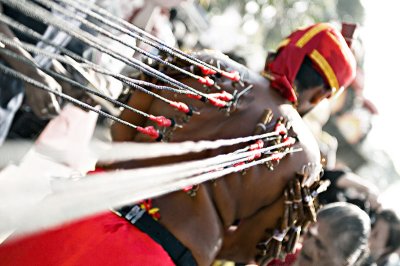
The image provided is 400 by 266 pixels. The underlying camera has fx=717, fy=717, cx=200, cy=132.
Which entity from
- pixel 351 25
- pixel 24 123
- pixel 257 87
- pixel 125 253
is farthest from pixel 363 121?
pixel 125 253

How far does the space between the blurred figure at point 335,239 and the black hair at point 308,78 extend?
0.63 m

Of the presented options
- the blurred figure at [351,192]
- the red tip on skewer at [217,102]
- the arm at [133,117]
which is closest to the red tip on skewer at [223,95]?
the red tip on skewer at [217,102]

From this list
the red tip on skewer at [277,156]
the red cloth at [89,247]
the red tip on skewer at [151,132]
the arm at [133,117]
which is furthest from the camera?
the arm at [133,117]

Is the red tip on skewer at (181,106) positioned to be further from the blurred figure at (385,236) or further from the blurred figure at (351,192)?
the blurred figure at (385,236)

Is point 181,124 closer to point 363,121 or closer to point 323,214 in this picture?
point 323,214

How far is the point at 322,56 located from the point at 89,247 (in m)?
1.25

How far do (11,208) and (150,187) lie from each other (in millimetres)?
504

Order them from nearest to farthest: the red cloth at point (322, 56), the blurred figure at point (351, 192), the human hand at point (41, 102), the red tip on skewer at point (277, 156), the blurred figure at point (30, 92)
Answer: the red tip on skewer at point (277, 156)
the red cloth at point (322, 56)
the blurred figure at point (30, 92)
the human hand at point (41, 102)
the blurred figure at point (351, 192)

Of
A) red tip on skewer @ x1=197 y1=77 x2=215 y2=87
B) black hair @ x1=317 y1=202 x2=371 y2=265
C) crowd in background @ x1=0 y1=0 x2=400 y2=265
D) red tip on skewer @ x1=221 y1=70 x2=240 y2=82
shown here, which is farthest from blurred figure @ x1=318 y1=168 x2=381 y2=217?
red tip on skewer @ x1=197 y1=77 x2=215 y2=87

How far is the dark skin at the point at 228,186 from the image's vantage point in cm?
256

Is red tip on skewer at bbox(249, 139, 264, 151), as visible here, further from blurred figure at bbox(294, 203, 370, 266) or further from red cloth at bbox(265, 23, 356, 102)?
blurred figure at bbox(294, 203, 370, 266)

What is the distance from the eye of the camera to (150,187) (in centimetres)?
199

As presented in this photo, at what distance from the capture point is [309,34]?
302cm

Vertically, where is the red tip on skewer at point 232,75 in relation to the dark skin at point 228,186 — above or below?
above
